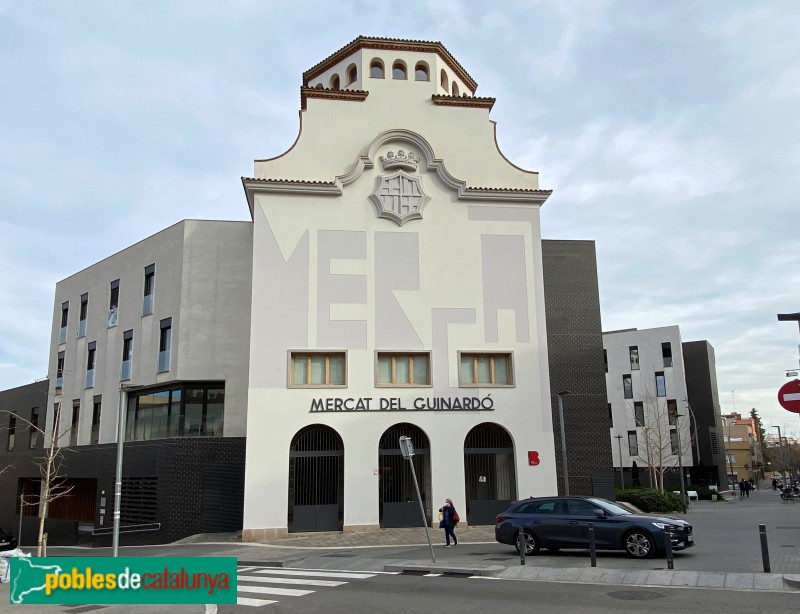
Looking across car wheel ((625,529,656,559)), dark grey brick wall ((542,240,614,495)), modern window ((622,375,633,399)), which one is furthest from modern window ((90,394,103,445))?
modern window ((622,375,633,399))

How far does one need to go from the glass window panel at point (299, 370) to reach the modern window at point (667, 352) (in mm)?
44002

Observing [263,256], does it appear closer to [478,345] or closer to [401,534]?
[478,345]

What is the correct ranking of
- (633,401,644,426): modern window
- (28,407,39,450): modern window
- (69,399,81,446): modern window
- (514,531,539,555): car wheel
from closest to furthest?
(514,531,539,555): car wheel < (69,399,81,446): modern window < (28,407,39,450): modern window < (633,401,644,426): modern window

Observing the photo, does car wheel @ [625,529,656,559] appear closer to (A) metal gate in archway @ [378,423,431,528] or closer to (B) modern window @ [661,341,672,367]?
(A) metal gate in archway @ [378,423,431,528]

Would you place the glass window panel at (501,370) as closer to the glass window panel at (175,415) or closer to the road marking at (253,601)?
the glass window panel at (175,415)

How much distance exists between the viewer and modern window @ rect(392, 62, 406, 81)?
3089 centimetres

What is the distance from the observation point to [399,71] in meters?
31.0

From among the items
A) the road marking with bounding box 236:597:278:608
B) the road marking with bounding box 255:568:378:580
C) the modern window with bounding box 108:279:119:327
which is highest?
the modern window with bounding box 108:279:119:327

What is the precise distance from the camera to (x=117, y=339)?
114 feet

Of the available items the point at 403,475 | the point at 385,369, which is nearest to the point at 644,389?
the point at 403,475

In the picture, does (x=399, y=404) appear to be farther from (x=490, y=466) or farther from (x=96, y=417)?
(x=96, y=417)

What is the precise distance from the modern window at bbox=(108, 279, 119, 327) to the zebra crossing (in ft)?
68.3

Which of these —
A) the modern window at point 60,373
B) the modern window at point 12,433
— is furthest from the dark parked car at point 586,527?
the modern window at point 12,433

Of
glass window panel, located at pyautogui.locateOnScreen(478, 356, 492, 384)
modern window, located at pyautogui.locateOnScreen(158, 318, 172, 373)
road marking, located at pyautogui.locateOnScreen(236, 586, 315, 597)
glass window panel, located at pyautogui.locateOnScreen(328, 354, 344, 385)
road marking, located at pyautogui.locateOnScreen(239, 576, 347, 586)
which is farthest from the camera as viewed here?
modern window, located at pyautogui.locateOnScreen(158, 318, 172, 373)
